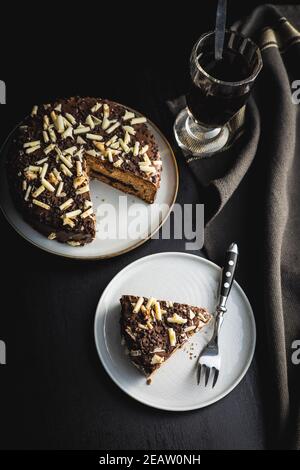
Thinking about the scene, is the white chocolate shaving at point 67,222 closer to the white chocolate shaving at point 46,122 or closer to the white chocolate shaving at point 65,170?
the white chocolate shaving at point 65,170

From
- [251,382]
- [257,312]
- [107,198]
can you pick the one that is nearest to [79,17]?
[107,198]

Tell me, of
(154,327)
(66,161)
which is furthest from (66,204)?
(154,327)

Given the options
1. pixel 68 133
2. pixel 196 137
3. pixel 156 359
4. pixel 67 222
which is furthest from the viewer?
pixel 196 137

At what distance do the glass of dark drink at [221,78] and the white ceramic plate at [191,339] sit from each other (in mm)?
486

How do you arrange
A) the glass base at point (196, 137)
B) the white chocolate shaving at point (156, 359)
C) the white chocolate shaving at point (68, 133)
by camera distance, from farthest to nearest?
the glass base at point (196, 137)
the white chocolate shaving at point (68, 133)
the white chocolate shaving at point (156, 359)

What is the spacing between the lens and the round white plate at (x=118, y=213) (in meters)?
1.90

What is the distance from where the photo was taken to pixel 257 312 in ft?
6.35

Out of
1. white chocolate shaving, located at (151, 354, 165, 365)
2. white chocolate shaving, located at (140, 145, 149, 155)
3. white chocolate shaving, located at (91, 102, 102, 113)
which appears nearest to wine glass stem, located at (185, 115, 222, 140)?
white chocolate shaving, located at (140, 145, 149, 155)

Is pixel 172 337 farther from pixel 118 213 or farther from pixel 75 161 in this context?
pixel 75 161

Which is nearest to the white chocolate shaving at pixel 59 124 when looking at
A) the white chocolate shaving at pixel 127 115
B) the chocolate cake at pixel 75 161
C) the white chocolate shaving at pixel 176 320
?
the chocolate cake at pixel 75 161

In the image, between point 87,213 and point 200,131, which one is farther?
point 200,131

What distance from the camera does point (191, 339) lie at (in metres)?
1.86

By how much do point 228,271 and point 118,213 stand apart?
0.42 meters
